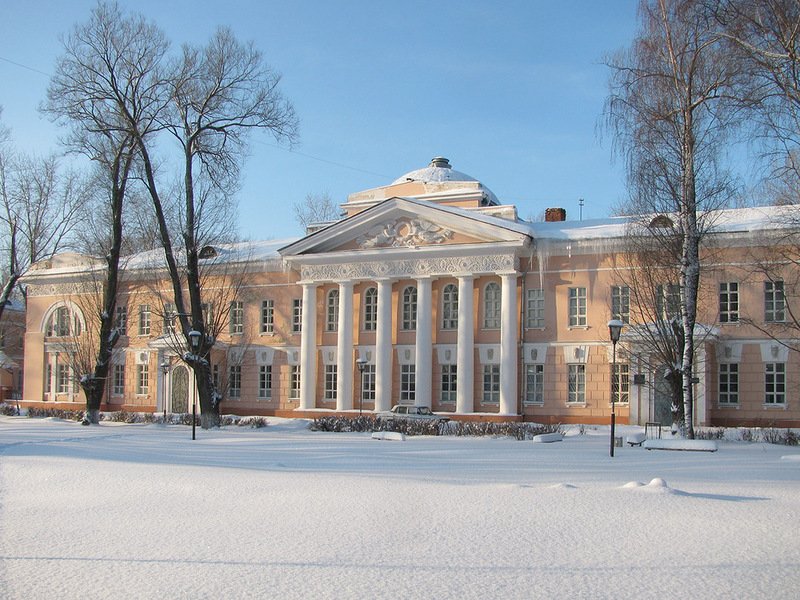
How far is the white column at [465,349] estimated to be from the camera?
29156 millimetres

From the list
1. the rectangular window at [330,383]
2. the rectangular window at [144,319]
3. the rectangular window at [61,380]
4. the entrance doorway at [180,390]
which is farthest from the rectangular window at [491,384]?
the rectangular window at [61,380]

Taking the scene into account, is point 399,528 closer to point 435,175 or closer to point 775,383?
point 775,383

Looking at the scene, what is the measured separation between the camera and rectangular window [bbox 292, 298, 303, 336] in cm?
3394

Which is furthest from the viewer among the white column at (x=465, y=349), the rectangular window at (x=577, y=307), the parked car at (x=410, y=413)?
the white column at (x=465, y=349)

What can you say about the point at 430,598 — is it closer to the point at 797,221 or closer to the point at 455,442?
the point at 455,442

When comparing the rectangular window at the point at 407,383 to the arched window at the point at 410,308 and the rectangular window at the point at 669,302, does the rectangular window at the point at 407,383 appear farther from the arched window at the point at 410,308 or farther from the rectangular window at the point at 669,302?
the rectangular window at the point at 669,302

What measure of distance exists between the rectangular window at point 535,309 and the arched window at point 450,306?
2.95m

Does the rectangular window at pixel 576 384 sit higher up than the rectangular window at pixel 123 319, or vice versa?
the rectangular window at pixel 123 319

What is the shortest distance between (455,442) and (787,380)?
1338 centimetres

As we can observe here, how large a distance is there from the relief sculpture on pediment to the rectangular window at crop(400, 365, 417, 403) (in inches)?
204

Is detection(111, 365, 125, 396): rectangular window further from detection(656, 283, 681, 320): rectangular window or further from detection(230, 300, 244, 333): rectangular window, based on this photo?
detection(656, 283, 681, 320): rectangular window

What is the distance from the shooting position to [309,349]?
32.1 meters

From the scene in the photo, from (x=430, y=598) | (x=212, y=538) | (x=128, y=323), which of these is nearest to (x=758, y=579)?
(x=430, y=598)

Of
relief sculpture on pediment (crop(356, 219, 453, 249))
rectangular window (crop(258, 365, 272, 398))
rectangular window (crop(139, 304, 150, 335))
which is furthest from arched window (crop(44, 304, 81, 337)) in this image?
relief sculpture on pediment (crop(356, 219, 453, 249))
